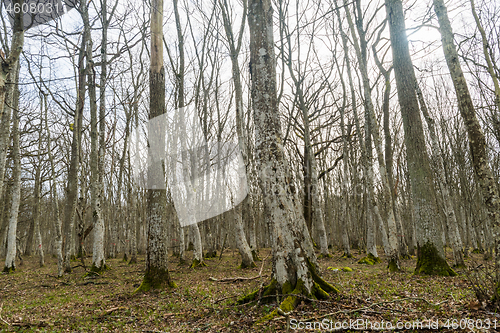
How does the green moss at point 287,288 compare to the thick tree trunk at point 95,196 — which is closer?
the green moss at point 287,288

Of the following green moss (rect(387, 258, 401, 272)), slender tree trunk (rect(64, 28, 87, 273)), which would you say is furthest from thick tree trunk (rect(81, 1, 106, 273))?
green moss (rect(387, 258, 401, 272))

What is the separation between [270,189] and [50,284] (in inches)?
308

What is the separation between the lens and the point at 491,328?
8.73 feet

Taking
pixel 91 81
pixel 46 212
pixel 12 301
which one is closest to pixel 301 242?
pixel 12 301

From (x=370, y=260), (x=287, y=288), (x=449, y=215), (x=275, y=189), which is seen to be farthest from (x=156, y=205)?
(x=370, y=260)

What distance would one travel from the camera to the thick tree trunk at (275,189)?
151 inches

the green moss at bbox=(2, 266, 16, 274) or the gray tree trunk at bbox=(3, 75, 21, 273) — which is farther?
the gray tree trunk at bbox=(3, 75, 21, 273)

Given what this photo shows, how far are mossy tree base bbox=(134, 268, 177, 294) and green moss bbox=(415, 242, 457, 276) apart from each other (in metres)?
5.84

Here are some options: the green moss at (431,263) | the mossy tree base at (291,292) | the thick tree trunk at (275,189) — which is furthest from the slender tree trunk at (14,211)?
the green moss at (431,263)

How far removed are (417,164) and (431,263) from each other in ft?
7.55

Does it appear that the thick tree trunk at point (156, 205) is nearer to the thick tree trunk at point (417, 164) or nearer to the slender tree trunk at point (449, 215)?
the thick tree trunk at point (417, 164)

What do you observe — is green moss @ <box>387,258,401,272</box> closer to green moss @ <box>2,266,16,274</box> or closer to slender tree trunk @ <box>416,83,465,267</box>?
slender tree trunk @ <box>416,83,465,267</box>

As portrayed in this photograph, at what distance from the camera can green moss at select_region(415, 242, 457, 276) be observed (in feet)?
19.7

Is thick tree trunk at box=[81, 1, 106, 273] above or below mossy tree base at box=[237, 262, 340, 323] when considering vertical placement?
above
